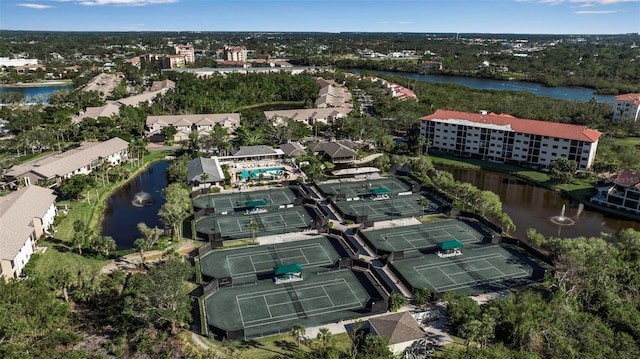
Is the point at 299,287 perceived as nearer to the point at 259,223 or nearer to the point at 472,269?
the point at 259,223

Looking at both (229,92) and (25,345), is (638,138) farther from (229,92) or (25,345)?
(25,345)

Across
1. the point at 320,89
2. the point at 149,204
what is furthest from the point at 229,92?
the point at 149,204

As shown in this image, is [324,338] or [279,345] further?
[279,345]

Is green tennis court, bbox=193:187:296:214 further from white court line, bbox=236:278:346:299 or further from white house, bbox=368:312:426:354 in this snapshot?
white house, bbox=368:312:426:354

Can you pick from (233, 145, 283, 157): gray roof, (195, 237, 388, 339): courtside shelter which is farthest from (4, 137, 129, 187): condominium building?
(195, 237, 388, 339): courtside shelter

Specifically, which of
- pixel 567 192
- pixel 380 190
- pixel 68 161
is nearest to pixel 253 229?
pixel 380 190
